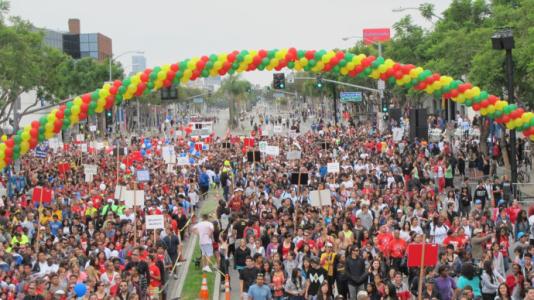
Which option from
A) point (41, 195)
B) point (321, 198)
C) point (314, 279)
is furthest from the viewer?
point (41, 195)

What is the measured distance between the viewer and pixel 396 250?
18.6 metres

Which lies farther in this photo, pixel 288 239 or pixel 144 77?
pixel 144 77

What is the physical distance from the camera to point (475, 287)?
15.7 m

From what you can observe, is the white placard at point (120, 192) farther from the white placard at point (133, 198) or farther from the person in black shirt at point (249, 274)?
the person in black shirt at point (249, 274)

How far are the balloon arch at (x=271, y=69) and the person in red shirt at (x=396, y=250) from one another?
3.13m

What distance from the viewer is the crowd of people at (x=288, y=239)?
52.1 feet

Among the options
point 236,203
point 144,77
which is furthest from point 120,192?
point 144,77

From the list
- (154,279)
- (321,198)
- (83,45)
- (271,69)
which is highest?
(83,45)

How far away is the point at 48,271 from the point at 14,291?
1.39 metres

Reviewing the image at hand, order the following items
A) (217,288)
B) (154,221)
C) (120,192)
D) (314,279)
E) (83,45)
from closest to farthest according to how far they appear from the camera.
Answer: (314,279) → (217,288) → (154,221) → (120,192) → (83,45)

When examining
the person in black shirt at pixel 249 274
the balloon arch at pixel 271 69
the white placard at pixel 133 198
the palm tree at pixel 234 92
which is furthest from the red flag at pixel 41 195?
the palm tree at pixel 234 92

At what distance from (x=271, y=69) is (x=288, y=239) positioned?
370 cm

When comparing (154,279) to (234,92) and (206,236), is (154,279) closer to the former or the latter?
(206,236)

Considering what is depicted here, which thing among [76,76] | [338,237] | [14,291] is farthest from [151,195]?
[76,76]
